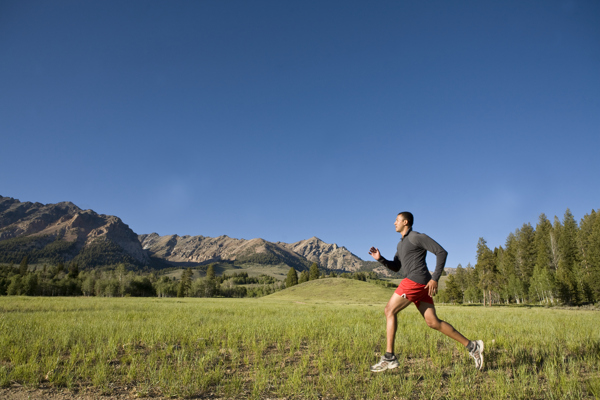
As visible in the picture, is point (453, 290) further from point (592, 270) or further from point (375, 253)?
point (375, 253)

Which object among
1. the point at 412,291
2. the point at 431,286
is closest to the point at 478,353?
the point at 431,286

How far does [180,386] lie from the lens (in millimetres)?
4109

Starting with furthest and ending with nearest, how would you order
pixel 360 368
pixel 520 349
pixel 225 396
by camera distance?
pixel 520 349 < pixel 360 368 < pixel 225 396

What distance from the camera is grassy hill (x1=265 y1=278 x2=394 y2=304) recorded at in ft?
226

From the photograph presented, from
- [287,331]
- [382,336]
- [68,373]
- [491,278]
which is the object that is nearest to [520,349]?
[382,336]

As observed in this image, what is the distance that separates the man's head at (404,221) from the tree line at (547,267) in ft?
169

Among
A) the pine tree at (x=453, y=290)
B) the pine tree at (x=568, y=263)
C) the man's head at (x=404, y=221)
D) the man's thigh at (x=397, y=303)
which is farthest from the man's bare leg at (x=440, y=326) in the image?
the pine tree at (x=453, y=290)

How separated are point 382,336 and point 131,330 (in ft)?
23.2

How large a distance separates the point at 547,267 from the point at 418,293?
7085 centimetres

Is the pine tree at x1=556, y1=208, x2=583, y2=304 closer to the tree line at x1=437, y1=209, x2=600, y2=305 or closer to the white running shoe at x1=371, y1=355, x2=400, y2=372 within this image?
the tree line at x1=437, y1=209, x2=600, y2=305

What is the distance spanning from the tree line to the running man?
51.1 meters

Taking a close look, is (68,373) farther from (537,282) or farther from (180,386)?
(537,282)

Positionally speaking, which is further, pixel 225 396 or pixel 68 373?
pixel 68 373

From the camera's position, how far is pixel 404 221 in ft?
18.5
